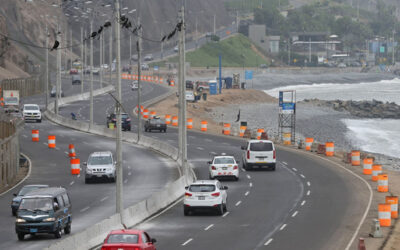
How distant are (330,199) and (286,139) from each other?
33.3 meters

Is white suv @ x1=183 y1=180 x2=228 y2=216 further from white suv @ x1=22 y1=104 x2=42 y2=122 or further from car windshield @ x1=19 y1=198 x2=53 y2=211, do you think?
white suv @ x1=22 y1=104 x2=42 y2=122

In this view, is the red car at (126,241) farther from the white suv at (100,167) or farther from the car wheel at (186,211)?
the white suv at (100,167)

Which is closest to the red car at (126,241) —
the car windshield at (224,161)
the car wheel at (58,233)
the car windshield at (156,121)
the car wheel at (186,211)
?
the car wheel at (58,233)

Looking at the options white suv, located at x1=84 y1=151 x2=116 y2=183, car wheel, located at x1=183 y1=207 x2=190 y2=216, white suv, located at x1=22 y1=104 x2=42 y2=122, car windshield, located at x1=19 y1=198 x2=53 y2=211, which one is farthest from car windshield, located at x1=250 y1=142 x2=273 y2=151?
A: white suv, located at x1=22 y1=104 x2=42 y2=122

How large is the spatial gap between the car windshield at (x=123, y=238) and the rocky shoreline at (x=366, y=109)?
130 metres

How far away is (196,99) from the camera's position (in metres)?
132

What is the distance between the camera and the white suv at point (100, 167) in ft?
179

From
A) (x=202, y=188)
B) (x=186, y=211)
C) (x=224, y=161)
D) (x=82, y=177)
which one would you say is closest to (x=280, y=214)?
(x=202, y=188)

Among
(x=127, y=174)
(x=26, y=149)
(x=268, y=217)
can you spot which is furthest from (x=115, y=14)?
(x=26, y=149)

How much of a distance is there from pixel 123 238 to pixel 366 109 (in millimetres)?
139232

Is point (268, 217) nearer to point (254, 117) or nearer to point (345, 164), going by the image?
point (345, 164)

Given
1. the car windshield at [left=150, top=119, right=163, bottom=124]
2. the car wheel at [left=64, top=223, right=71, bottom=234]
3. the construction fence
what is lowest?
the car wheel at [left=64, top=223, right=71, bottom=234]

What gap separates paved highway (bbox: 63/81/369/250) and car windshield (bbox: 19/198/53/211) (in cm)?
432

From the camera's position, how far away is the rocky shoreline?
15562cm
